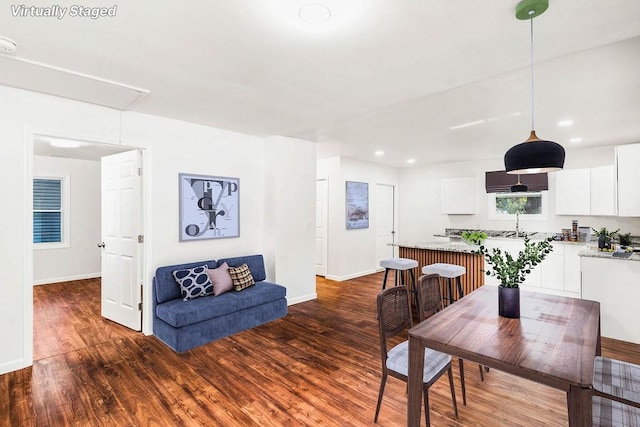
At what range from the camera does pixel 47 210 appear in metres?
6.07

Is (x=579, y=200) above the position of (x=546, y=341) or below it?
above

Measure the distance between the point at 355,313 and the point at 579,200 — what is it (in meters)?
4.24

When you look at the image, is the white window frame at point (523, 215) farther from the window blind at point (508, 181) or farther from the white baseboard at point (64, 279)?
the white baseboard at point (64, 279)

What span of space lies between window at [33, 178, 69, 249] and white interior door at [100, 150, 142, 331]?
3148 millimetres

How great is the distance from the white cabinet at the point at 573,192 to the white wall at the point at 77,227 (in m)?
8.85

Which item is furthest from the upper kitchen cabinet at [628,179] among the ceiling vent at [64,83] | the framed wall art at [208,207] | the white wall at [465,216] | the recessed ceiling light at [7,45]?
the recessed ceiling light at [7,45]

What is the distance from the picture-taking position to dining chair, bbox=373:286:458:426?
1902 millimetres

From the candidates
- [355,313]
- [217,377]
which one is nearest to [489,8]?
[217,377]

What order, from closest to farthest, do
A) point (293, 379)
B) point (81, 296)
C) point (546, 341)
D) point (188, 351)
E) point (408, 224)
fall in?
point (546, 341) < point (293, 379) < point (188, 351) < point (81, 296) < point (408, 224)

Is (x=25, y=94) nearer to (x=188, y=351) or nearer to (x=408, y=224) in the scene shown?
(x=188, y=351)

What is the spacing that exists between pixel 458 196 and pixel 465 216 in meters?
0.47

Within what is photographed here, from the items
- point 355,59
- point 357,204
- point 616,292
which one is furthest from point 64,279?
point 616,292

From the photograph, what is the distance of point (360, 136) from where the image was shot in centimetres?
460

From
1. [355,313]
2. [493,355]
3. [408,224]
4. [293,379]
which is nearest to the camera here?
[493,355]
